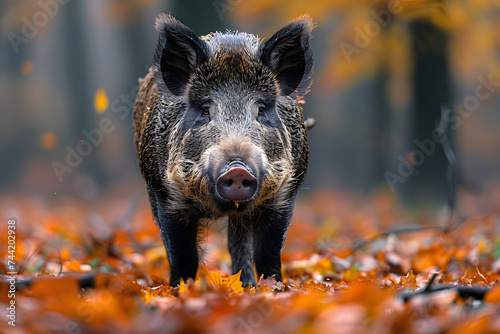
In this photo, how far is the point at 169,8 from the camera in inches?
599

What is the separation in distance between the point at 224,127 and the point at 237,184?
0.66 metres

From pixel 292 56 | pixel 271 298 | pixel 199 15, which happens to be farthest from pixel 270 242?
pixel 199 15

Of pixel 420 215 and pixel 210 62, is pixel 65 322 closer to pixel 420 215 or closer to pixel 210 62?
pixel 210 62

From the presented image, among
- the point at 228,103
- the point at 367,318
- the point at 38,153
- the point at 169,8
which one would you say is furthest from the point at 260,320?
the point at 38,153

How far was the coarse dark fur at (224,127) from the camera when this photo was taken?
3.86 m

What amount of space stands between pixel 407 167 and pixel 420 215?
164 centimetres

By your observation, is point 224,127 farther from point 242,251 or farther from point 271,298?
point 271,298

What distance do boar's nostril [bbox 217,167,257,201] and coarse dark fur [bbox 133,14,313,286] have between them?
0.30 metres

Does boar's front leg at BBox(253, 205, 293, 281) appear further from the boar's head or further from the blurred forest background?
the blurred forest background

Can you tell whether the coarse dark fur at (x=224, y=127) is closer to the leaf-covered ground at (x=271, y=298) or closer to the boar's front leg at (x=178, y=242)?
the boar's front leg at (x=178, y=242)

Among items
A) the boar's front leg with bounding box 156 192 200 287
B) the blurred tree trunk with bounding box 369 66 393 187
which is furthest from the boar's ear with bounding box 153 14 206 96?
the blurred tree trunk with bounding box 369 66 393 187

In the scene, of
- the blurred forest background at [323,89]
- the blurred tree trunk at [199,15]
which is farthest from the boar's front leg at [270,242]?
the blurred tree trunk at [199,15]

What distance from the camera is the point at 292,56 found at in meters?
4.32

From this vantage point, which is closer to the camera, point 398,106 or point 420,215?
point 420,215
